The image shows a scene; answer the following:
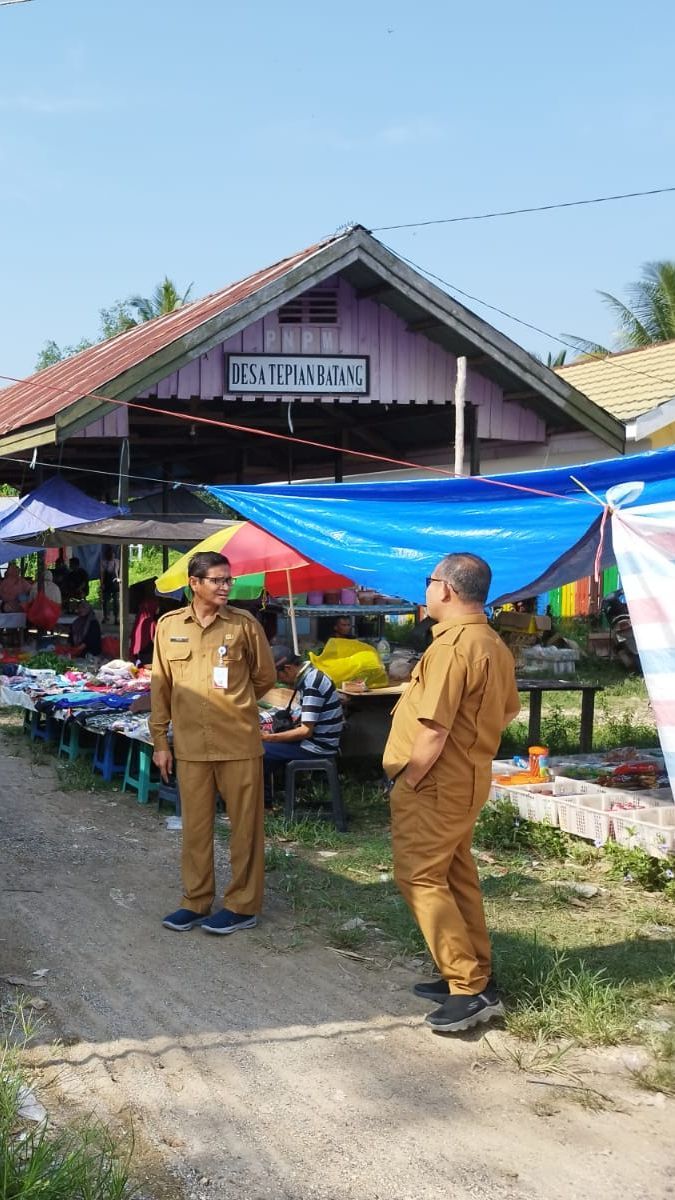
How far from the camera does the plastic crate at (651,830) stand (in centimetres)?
680

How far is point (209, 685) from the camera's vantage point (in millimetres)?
5836

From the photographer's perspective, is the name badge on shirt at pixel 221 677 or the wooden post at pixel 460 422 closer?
the name badge on shirt at pixel 221 677

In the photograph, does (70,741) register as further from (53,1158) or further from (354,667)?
(53,1158)

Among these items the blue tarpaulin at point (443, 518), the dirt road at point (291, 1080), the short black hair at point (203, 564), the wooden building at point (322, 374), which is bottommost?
the dirt road at point (291, 1080)

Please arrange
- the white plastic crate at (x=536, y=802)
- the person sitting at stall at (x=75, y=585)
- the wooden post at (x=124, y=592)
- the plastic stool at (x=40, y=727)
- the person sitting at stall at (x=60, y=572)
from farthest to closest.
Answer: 1. the person sitting at stall at (x=60, y=572)
2. the person sitting at stall at (x=75, y=585)
3. the wooden post at (x=124, y=592)
4. the plastic stool at (x=40, y=727)
5. the white plastic crate at (x=536, y=802)

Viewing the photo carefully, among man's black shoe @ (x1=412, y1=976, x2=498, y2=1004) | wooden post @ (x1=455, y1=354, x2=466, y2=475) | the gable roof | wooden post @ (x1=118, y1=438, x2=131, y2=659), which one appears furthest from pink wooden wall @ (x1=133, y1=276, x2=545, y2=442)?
man's black shoe @ (x1=412, y1=976, x2=498, y2=1004)

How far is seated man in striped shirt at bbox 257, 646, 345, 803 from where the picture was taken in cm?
804

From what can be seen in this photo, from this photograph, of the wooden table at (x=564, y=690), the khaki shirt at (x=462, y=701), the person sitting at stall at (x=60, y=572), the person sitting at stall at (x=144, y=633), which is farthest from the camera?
the person sitting at stall at (x=60, y=572)

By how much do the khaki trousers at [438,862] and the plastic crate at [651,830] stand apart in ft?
7.92

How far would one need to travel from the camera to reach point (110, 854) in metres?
7.42

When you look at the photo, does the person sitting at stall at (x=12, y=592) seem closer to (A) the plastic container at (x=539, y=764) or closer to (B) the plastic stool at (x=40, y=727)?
(B) the plastic stool at (x=40, y=727)

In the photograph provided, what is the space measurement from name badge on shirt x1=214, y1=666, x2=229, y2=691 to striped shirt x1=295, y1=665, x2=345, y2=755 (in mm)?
2240

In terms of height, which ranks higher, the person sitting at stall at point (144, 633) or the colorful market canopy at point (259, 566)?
the colorful market canopy at point (259, 566)

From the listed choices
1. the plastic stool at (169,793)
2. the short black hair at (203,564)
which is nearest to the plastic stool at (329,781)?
the plastic stool at (169,793)
